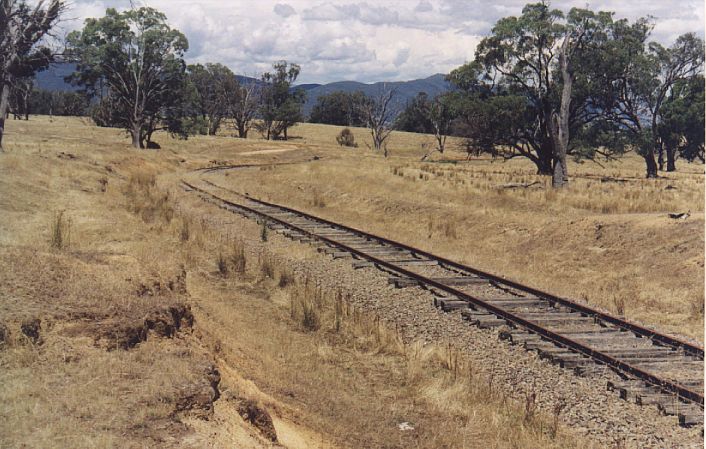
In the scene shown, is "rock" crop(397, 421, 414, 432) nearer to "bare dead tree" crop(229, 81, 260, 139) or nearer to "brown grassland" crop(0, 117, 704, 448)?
"brown grassland" crop(0, 117, 704, 448)

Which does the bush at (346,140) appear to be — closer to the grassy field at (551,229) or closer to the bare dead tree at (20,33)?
the grassy field at (551,229)

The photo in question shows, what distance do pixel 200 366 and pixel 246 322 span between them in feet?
13.1

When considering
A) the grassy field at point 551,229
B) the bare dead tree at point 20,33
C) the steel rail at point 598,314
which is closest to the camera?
the steel rail at point 598,314

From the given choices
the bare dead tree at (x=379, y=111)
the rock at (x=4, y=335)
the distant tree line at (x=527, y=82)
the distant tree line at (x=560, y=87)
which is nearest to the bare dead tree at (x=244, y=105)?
the bare dead tree at (x=379, y=111)

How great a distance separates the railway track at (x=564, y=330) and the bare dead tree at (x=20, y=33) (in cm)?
1607

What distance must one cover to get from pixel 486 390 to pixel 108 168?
98.3 ft

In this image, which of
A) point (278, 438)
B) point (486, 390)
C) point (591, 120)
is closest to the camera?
point (278, 438)

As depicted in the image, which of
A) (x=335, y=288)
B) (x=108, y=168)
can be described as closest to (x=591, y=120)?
(x=108, y=168)

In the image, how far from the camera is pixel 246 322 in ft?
34.6

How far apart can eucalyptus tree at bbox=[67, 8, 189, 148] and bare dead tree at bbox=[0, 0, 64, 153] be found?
91.1 feet

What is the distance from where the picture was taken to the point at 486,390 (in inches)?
308

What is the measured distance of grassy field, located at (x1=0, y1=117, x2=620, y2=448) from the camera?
17.3 feet

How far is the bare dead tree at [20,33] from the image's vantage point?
2312cm

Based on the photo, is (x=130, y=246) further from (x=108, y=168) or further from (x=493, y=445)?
(x=108, y=168)
